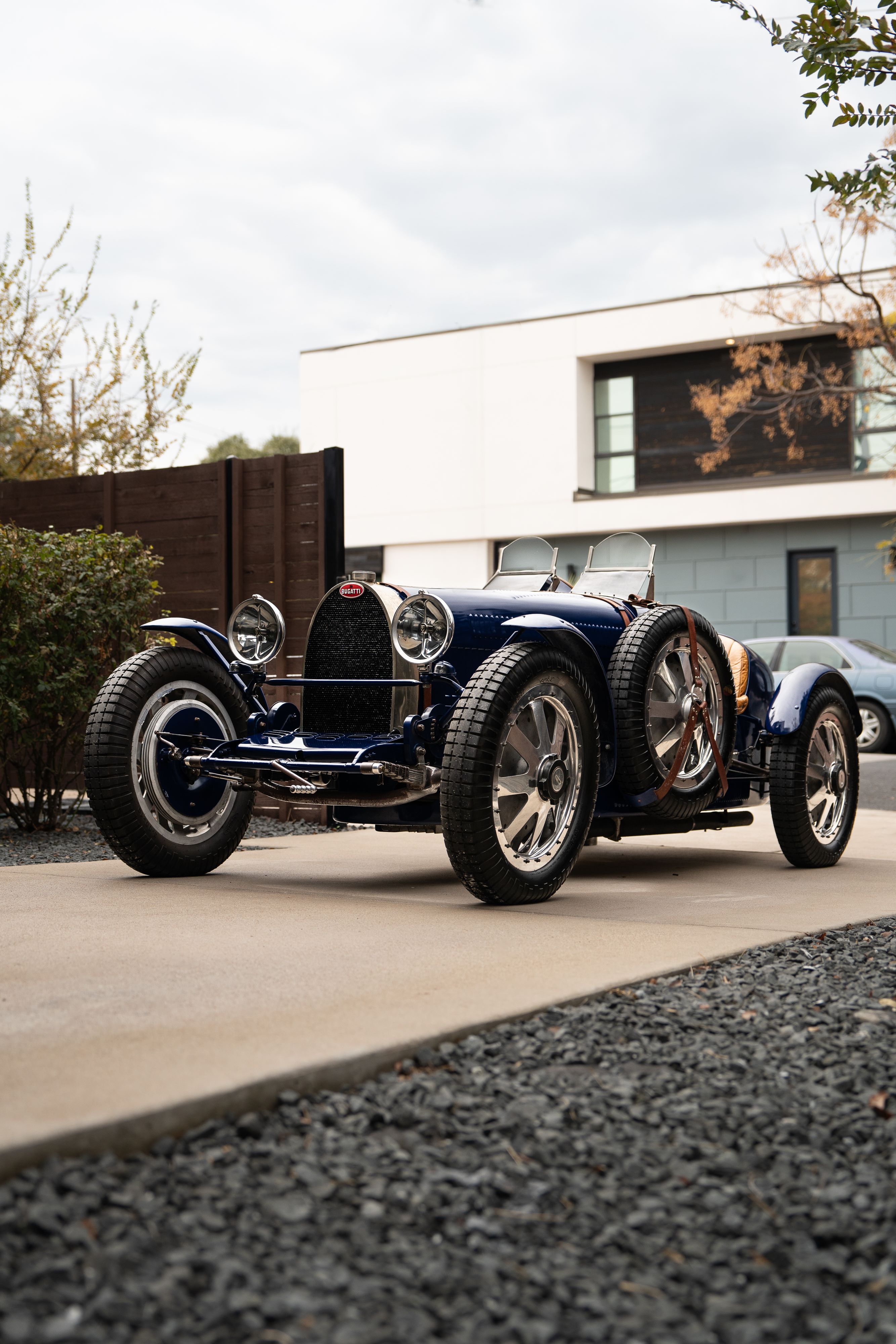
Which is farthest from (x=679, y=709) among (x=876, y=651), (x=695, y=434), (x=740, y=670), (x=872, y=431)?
(x=695, y=434)

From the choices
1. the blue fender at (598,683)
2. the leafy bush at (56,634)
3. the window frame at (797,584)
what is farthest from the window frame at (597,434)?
the blue fender at (598,683)

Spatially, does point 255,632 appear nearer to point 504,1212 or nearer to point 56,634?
point 56,634

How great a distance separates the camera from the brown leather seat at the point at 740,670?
23.5 feet

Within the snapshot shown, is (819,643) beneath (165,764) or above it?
above

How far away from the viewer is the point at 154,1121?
2574mm

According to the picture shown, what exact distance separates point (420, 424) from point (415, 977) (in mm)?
26126

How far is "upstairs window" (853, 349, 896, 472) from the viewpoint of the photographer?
24125 mm

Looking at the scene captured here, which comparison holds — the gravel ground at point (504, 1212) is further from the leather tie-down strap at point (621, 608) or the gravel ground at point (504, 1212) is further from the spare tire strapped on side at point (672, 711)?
the leather tie-down strap at point (621, 608)

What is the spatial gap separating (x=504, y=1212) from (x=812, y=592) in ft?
78.1

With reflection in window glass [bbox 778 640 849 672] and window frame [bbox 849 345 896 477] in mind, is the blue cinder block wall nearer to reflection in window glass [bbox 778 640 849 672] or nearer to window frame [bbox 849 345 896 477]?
window frame [bbox 849 345 896 477]

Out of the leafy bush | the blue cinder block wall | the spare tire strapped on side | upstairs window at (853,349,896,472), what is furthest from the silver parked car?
the spare tire strapped on side

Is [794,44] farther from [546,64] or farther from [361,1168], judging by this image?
[361,1168]

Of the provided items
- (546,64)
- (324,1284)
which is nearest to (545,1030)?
(324,1284)

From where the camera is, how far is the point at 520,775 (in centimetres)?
532
